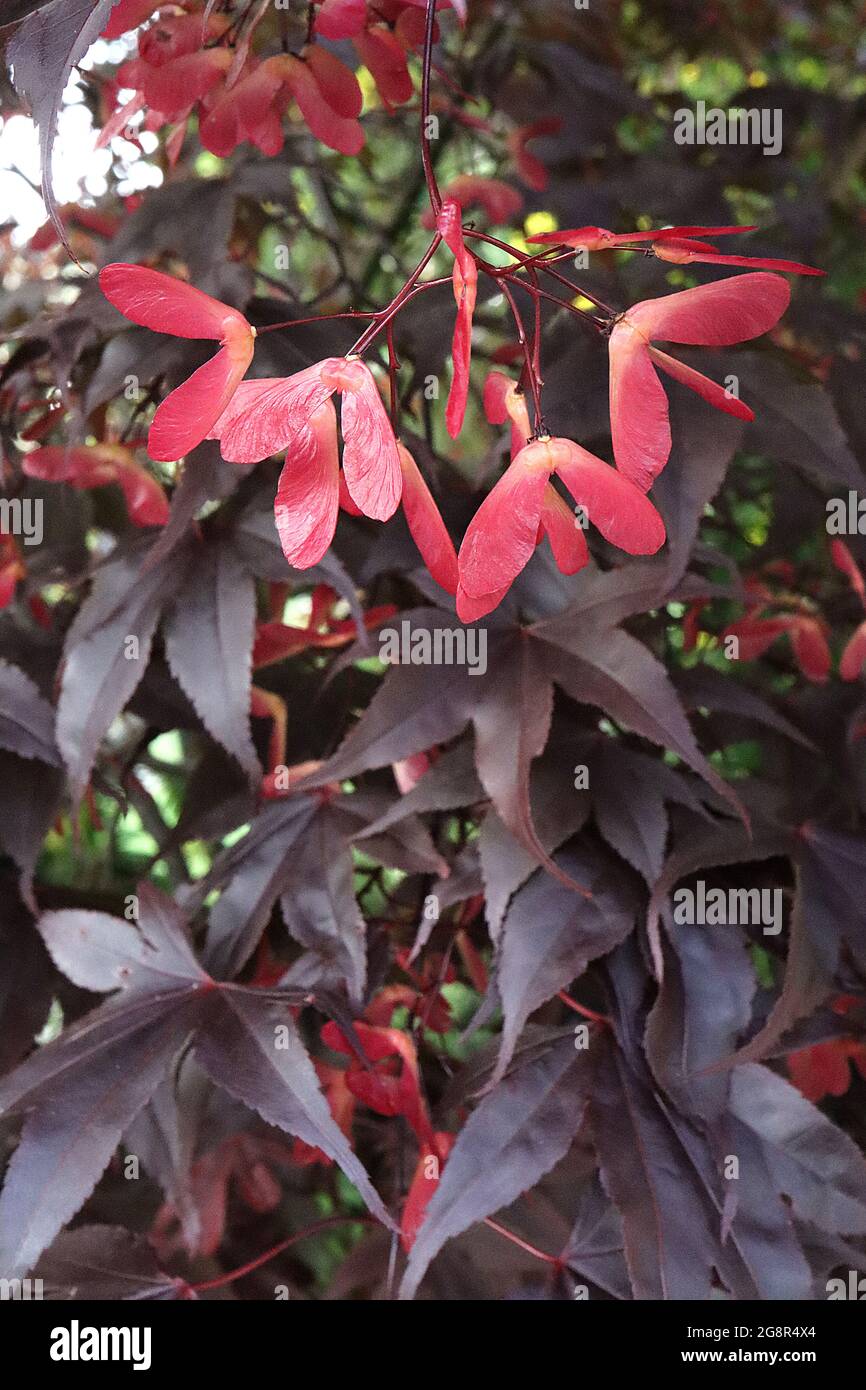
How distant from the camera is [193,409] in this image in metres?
0.36

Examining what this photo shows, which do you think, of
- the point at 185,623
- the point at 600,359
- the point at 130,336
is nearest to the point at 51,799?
the point at 185,623

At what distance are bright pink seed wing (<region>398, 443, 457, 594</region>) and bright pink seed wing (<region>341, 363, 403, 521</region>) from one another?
0.17 feet

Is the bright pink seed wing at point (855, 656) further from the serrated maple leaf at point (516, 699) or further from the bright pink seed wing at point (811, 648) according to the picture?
the serrated maple leaf at point (516, 699)

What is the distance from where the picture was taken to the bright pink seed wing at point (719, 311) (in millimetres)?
360

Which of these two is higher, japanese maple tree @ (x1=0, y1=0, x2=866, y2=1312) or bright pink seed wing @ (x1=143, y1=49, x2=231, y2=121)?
bright pink seed wing @ (x1=143, y1=49, x2=231, y2=121)

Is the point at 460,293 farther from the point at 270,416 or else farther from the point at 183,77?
the point at 183,77

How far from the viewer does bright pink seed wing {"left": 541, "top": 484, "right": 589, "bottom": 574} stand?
39 cm

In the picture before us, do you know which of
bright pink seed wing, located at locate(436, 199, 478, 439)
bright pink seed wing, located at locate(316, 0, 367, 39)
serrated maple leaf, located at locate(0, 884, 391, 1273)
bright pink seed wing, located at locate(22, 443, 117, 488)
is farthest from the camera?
bright pink seed wing, located at locate(22, 443, 117, 488)

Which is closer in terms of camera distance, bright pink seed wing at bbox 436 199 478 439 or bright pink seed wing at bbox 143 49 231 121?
bright pink seed wing at bbox 436 199 478 439

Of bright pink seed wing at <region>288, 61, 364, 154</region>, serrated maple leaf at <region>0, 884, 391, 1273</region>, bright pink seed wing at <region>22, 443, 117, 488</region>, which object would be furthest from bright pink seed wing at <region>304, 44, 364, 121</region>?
serrated maple leaf at <region>0, 884, 391, 1273</region>

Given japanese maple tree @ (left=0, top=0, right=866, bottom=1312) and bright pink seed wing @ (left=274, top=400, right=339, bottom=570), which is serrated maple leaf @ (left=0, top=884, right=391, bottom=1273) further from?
bright pink seed wing @ (left=274, top=400, right=339, bottom=570)

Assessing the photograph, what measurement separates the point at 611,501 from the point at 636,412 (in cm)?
3

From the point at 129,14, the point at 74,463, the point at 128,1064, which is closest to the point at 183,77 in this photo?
Answer: the point at 129,14
